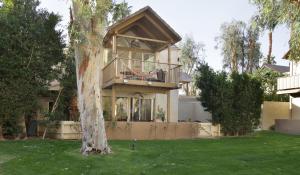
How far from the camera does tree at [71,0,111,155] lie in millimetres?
13234

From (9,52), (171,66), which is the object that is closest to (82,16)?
(9,52)

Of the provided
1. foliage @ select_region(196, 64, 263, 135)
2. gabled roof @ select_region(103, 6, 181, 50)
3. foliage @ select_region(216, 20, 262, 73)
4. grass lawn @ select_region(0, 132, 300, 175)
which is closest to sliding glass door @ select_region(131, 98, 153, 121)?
Result: foliage @ select_region(196, 64, 263, 135)

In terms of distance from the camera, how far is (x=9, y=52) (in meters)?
18.2

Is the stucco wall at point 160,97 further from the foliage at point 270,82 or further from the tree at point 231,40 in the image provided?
the tree at point 231,40

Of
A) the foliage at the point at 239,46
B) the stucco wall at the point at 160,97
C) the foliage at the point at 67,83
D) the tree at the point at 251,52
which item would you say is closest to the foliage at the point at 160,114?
the stucco wall at the point at 160,97

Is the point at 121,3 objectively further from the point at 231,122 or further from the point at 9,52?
the point at 231,122

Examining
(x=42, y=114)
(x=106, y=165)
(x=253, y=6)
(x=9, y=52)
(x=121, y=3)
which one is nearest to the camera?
(x=106, y=165)

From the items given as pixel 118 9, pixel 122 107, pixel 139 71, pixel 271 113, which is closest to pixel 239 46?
pixel 271 113

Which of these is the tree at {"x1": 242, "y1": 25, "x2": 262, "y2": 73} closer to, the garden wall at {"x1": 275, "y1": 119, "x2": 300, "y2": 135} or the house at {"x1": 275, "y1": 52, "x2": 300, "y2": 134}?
the house at {"x1": 275, "y1": 52, "x2": 300, "y2": 134}

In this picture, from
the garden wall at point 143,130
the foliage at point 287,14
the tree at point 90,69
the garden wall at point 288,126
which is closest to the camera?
the tree at point 90,69

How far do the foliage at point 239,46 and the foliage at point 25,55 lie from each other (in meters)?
32.9

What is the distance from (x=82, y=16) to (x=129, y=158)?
514cm

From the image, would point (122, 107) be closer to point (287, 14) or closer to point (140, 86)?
point (140, 86)

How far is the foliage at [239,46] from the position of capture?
Result: 1945 inches
